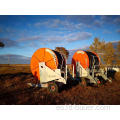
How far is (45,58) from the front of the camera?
26.4 ft

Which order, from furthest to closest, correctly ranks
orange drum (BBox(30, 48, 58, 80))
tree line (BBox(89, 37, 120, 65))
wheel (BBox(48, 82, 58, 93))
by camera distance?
tree line (BBox(89, 37, 120, 65))
orange drum (BBox(30, 48, 58, 80))
wheel (BBox(48, 82, 58, 93))

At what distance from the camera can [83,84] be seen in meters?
8.83

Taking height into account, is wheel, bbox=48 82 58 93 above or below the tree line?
below

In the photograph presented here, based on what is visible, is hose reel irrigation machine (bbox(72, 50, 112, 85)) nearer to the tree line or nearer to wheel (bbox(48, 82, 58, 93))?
wheel (bbox(48, 82, 58, 93))

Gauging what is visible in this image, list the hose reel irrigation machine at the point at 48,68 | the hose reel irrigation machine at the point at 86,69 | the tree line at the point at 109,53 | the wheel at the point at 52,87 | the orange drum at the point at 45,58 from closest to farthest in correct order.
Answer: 1. the wheel at the point at 52,87
2. the hose reel irrigation machine at the point at 48,68
3. the orange drum at the point at 45,58
4. the hose reel irrigation machine at the point at 86,69
5. the tree line at the point at 109,53

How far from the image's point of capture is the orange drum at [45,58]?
25.6 feet

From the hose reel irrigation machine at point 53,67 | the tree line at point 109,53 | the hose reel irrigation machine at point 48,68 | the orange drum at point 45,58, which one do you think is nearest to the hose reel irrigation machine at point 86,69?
the hose reel irrigation machine at point 53,67

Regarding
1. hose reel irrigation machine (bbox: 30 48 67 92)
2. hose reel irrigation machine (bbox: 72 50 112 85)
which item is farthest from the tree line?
hose reel irrigation machine (bbox: 30 48 67 92)

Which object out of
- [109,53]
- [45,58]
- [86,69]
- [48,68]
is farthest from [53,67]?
[109,53]

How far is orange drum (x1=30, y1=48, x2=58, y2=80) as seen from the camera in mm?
7792

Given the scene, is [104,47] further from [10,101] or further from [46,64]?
[10,101]

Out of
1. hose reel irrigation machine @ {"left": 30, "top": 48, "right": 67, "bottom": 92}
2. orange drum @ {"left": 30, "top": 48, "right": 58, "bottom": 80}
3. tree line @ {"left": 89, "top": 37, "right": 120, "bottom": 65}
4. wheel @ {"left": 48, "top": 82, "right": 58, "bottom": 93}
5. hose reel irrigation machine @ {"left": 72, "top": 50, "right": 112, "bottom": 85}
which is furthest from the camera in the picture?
tree line @ {"left": 89, "top": 37, "right": 120, "bottom": 65}

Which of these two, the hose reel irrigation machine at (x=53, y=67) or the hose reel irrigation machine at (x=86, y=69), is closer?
the hose reel irrigation machine at (x=53, y=67)

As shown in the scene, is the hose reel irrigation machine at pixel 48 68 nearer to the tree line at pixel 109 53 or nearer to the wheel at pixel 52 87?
the wheel at pixel 52 87
